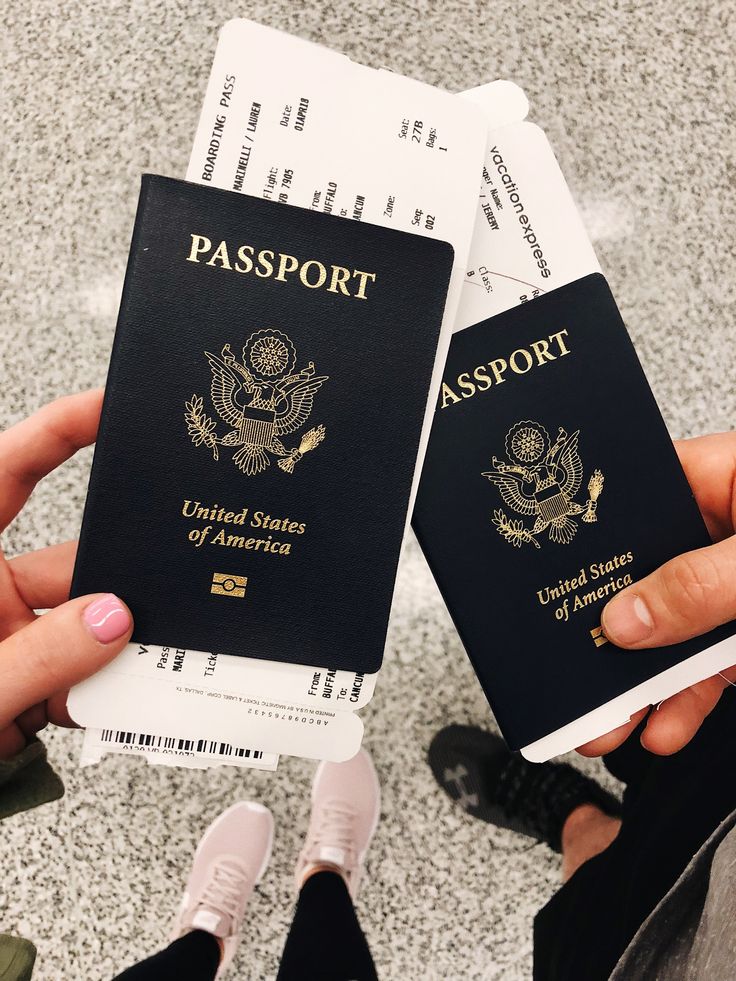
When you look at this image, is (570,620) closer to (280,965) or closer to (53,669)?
(53,669)

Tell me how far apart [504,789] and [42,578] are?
2.51ft

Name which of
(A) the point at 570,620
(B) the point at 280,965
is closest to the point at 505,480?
(A) the point at 570,620

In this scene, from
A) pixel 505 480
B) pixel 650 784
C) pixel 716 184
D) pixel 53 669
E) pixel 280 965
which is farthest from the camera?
pixel 716 184

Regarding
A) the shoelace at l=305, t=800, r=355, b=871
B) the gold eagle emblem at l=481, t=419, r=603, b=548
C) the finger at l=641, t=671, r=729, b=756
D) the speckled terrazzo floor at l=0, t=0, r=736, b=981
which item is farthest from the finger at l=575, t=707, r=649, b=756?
the shoelace at l=305, t=800, r=355, b=871

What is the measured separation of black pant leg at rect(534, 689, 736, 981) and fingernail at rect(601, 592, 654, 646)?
0.65 ft

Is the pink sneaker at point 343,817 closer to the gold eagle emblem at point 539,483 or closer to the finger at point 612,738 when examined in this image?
the finger at point 612,738

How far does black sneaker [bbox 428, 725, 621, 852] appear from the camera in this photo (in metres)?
1.04

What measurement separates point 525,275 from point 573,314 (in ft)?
0.20

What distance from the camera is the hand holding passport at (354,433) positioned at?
0.58 meters

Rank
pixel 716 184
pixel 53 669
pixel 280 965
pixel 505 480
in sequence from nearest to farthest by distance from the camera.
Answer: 1. pixel 53 669
2. pixel 505 480
3. pixel 280 965
4. pixel 716 184

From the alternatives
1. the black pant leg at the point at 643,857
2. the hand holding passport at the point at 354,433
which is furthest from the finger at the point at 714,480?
the black pant leg at the point at 643,857

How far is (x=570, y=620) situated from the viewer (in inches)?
26.1

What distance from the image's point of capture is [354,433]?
60cm

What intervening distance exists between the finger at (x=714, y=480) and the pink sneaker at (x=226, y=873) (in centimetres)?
77
